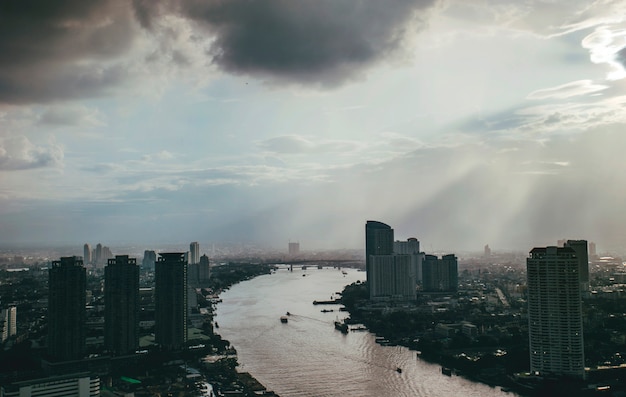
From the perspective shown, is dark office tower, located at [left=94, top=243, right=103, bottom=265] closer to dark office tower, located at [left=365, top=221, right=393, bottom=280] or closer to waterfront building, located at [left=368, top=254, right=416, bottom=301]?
dark office tower, located at [left=365, top=221, right=393, bottom=280]

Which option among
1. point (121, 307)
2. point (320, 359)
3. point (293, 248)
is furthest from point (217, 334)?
point (293, 248)

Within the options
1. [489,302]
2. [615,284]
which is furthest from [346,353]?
[615,284]

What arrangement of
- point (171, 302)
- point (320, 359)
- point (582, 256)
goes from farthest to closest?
1. point (582, 256)
2. point (171, 302)
3. point (320, 359)

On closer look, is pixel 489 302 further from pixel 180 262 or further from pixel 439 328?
pixel 180 262

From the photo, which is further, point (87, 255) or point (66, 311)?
point (87, 255)

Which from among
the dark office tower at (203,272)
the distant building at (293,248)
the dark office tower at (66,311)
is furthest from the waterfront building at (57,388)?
the distant building at (293,248)

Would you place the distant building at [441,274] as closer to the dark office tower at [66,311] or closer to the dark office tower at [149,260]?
the dark office tower at [66,311]

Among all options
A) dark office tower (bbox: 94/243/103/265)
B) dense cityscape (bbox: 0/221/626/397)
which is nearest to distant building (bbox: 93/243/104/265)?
dark office tower (bbox: 94/243/103/265)

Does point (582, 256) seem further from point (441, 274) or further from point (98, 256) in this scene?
point (98, 256)

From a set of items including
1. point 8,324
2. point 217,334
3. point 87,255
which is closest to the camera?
point 8,324
